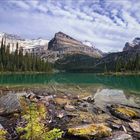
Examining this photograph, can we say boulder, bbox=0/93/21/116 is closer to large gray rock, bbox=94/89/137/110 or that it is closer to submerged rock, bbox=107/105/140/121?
submerged rock, bbox=107/105/140/121

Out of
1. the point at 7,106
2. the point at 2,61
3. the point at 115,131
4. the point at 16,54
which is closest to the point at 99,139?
the point at 115,131

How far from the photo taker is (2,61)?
174 metres

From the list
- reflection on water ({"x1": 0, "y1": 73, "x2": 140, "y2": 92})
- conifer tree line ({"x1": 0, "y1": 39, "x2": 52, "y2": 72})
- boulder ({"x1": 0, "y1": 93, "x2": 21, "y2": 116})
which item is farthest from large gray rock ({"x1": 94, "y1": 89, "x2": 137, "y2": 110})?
conifer tree line ({"x1": 0, "y1": 39, "x2": 52, "y2": 72})

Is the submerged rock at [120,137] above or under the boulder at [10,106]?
under

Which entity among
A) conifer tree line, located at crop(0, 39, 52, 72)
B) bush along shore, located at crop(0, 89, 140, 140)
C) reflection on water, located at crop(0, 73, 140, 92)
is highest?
conifer tree line, located at crop(0, 39, 52, 72)

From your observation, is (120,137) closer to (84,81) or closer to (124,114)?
(124,114)

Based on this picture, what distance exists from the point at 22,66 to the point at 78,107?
155035mm

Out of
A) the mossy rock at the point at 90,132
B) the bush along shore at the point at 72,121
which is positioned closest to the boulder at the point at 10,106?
the bush along shore at the point at 72,121

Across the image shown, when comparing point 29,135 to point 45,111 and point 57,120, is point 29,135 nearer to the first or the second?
point 57,120

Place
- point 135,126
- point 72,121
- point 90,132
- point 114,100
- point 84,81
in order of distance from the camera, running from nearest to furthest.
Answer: point 90,132
point 135,126
point 72,121
point 114,100
point 84,81

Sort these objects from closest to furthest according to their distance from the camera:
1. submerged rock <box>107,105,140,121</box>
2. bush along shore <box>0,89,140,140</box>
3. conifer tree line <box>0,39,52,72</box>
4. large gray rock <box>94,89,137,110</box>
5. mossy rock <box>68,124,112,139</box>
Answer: mossy rock <box>68,124,112,139</box> < bush along shore <box>0,89,140,140</box> < submerged rock <box>107,105,140,121</box> < large gray rock <box>94,89,137,110</box> < conifer tree line <box>0,39,52,72</box>

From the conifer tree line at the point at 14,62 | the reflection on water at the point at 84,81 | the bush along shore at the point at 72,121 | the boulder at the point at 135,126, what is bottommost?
the boulder at the point at 135,126

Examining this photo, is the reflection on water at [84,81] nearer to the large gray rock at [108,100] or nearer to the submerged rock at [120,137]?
the large gray rock at [108,100]

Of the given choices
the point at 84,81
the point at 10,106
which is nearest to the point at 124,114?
the point at 10,106
